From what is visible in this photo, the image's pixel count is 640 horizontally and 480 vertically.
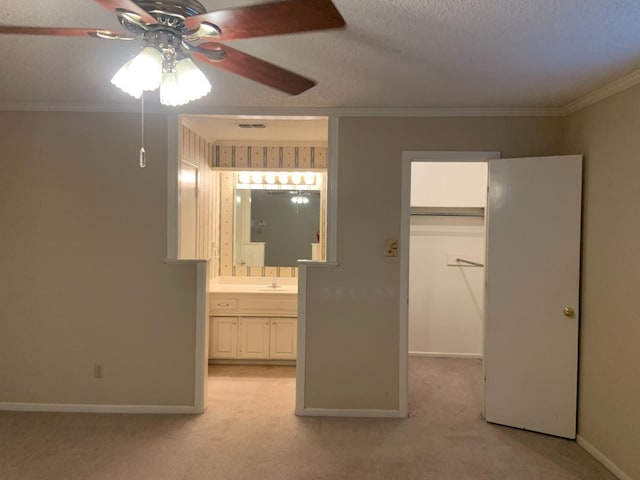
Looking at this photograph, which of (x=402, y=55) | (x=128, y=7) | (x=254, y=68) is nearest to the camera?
(x=128, y=7)

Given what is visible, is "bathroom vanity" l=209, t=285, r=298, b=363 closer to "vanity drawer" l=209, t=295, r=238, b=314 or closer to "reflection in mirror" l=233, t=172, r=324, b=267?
"vanity drawer" l=209, t=295, r=238, b=314

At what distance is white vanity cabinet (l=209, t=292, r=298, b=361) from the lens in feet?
13.4

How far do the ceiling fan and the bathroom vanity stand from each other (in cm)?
282

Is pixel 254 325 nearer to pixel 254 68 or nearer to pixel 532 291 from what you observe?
pixel 532 291

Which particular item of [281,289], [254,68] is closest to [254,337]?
[281,289]

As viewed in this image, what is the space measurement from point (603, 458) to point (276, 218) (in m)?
3.45

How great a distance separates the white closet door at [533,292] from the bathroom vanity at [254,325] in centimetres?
192

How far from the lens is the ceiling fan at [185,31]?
1.18 metres

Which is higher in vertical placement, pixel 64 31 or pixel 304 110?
pixel 304 110

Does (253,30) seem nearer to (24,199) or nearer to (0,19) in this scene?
(0,19)

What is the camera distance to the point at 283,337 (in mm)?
4102

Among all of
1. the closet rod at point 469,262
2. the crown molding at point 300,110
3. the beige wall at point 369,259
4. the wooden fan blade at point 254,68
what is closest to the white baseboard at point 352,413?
the beige wall at point 369,259

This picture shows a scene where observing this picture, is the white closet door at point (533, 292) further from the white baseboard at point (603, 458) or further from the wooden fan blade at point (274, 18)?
the wooden fan blade at point (274, 18)

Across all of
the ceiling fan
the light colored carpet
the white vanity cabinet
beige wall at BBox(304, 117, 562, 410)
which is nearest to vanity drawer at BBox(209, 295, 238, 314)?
the white vanity cabinet
